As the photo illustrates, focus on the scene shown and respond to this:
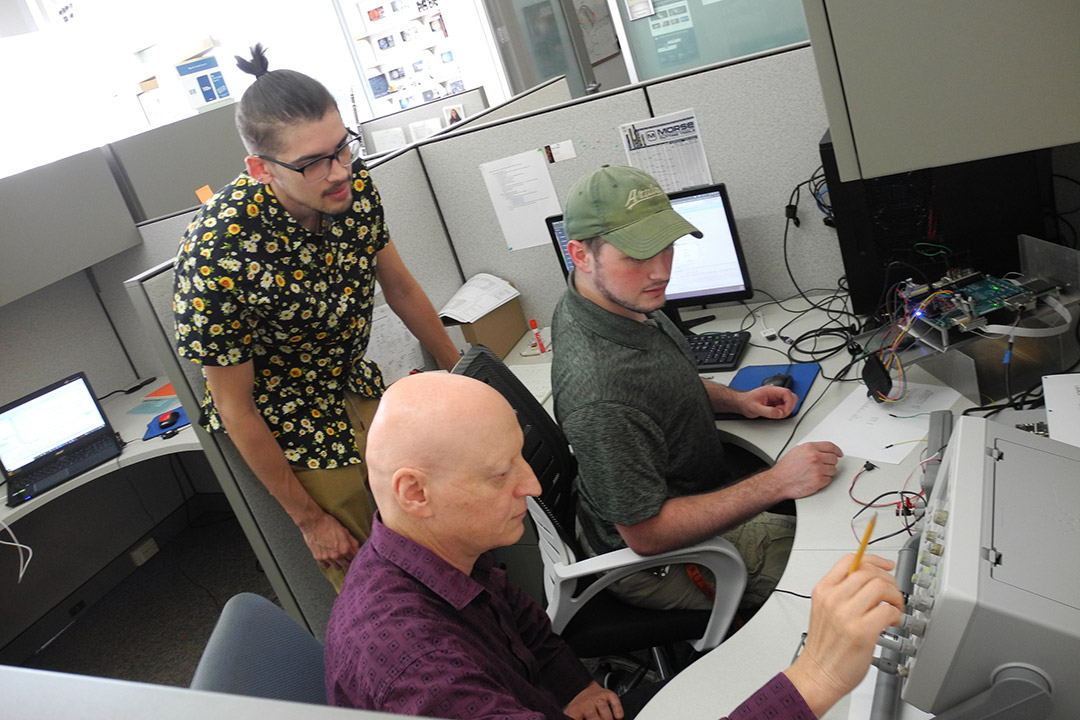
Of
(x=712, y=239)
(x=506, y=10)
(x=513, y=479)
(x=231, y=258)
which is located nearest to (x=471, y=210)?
(x=712, y=239)

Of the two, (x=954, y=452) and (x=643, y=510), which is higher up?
(x=954, y=452)

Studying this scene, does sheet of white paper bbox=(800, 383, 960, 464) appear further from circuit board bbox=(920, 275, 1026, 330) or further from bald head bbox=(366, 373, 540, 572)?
bald head bbox=(366, 373, 540, 572)

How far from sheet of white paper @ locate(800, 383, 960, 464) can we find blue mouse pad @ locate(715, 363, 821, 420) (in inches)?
4.5

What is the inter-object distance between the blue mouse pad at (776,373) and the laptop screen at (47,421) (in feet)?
6.25

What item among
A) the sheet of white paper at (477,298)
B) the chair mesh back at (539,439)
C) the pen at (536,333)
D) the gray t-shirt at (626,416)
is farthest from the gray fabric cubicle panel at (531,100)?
the gray t-shirt at (626,416)

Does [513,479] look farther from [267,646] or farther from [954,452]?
[954,452]

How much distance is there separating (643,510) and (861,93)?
72 centimetres

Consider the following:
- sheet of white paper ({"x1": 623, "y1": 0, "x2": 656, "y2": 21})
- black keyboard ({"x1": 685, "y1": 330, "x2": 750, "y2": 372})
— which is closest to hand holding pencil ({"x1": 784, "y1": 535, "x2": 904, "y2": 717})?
black keyboard ({"x1": 685, "y1": 330, "x2": 750, "y2": 372})

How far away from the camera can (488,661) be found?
3.34ft

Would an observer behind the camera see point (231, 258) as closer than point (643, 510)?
No

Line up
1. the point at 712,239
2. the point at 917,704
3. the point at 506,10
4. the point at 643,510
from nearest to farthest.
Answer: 1. the point at 917,704
2. the point at 643,510
3. the point at 712,239
4. the point at 506,10

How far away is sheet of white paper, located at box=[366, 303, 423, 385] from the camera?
2.06 meters

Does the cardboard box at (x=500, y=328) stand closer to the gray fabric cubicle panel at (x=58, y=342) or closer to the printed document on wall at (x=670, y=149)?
the printed document on wall at (x=670, y=149)

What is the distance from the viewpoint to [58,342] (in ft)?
9.18
